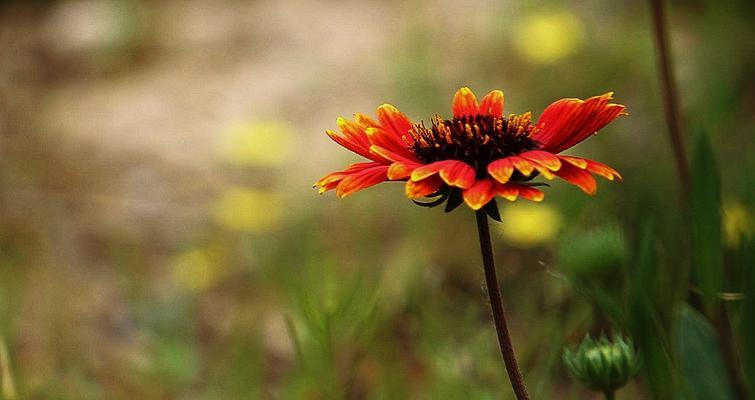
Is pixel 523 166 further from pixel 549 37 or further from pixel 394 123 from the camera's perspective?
pixel 549 37

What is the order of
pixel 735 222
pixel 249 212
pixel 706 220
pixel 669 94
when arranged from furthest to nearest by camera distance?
pixel 249 212
pixel 735 222
pixel 669 94
pixel 706 220

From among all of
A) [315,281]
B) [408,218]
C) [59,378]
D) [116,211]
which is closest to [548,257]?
[408,218]

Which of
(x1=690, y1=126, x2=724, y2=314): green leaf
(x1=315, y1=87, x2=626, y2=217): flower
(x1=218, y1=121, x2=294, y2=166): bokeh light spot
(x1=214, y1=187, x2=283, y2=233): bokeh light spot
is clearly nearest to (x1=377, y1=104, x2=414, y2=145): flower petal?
(x1=315, y1=87, x2=626, y2=217): flower

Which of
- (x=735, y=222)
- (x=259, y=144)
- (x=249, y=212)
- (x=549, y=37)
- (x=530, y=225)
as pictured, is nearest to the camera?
(x=735, y=222)

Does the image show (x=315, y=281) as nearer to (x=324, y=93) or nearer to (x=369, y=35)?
(x=324, y=93)

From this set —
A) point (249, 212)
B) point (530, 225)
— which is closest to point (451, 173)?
point (530, 225)
